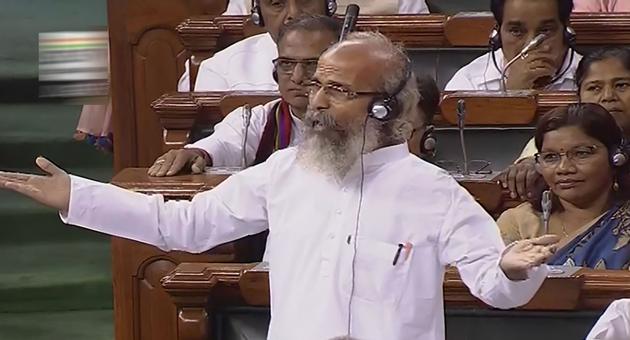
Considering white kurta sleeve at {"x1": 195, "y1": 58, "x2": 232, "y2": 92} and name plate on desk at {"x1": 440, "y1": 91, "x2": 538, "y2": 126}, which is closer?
name plate on desk at {"x1": 440, "y1": 91, "x2": 538, "y2": 126}

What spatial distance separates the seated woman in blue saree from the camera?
3.41 metres

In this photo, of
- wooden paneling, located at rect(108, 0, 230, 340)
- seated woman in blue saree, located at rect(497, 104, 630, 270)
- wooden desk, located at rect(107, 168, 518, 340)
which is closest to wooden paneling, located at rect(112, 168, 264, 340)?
wooden desk, located at rect(107, 168, 518, 340)

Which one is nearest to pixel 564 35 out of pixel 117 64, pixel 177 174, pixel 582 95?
pixel 582 95

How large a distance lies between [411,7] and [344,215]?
2220mm

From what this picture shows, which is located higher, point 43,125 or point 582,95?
point 582,95

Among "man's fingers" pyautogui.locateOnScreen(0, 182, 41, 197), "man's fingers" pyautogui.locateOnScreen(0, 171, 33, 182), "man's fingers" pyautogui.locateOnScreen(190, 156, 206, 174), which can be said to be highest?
"man's fingers" pyautogui.locateOnScreen(0, 171, 33, 182)

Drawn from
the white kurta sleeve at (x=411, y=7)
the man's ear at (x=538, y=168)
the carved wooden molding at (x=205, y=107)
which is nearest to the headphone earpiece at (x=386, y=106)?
the man's ear at (x=538, y=168)

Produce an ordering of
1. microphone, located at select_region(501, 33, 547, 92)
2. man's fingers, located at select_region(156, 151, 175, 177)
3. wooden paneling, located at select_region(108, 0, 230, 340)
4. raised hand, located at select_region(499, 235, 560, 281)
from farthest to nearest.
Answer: wooden paneling, located at select_region(108, 0, 230, 340) < microphone, located at select_region(501, 33, 547, 92) < man's fingers, located at select_region(156, 151, 175, 177) < raised hand, located at select_region(499, 235, 560, 281)

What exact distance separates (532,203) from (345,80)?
35.6 inches

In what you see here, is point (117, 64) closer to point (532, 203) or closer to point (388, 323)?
point (532, 203)

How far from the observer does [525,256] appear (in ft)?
8.14

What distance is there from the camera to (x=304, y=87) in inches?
140

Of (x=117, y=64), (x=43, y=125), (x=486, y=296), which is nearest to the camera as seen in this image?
(x=486, y=296)

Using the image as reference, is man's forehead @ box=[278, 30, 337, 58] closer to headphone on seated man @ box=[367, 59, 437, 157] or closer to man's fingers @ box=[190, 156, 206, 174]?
man's fingers @ box=[190, 156, 206, 174]
